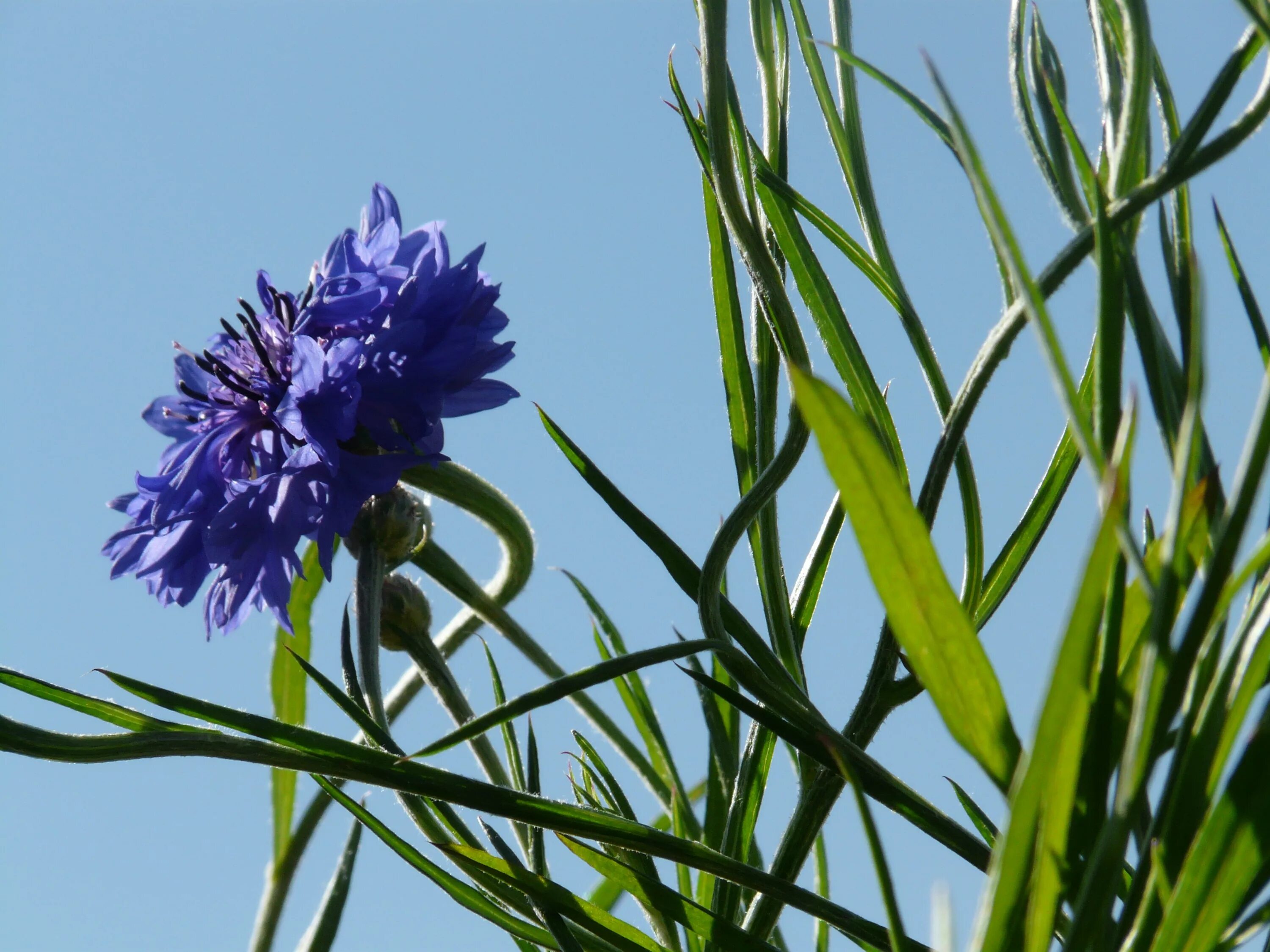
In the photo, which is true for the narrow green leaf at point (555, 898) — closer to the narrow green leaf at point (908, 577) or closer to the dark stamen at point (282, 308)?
the narrow green leaf at point (908, 577)

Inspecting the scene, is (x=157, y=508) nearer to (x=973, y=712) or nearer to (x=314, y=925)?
(x=314, y=925)

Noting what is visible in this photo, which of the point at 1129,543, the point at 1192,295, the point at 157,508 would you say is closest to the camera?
the point at 1129,543

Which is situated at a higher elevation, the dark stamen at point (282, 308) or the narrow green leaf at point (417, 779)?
the dark stamen at point (282, 308)

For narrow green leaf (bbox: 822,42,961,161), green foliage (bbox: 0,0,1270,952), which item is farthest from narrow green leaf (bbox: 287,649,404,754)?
narrow green leaf (bbox: 822,42,961,161)

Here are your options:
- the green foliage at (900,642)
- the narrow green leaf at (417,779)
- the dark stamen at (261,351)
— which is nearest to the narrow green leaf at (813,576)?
the green foliage at (900,642)

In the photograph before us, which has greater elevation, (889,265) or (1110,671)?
(889,265)

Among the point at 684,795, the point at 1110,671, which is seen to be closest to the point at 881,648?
the point at 1110,671

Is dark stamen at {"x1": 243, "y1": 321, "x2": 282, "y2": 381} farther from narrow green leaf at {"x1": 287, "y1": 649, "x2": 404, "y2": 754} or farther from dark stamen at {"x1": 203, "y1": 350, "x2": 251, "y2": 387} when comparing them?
narrow green leaf at {"x1": 287, "y1": 649, "x2": 404, "y2": 754}
